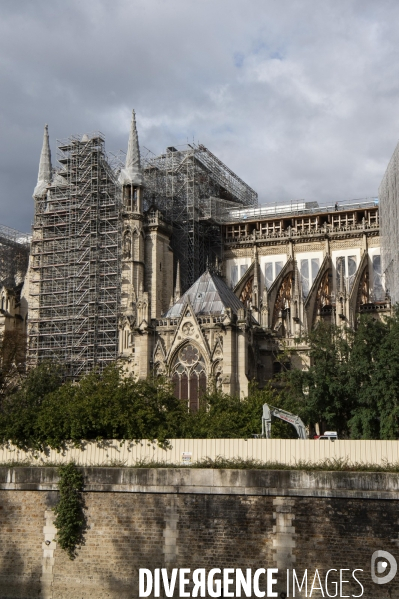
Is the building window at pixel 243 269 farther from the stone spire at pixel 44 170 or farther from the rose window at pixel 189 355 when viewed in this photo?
the rose window at pixel 189 355

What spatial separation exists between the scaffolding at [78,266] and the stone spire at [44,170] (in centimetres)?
490

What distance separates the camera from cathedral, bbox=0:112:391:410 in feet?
162

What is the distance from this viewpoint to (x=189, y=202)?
67938mm

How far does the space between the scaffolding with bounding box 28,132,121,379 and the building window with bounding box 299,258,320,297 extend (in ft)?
52.3

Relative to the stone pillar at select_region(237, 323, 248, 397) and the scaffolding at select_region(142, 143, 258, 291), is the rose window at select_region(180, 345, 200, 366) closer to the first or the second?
the stone pillar at select_region(237, 323, 248, 397)

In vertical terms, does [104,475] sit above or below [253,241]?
below

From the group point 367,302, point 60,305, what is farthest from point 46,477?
point 367,302

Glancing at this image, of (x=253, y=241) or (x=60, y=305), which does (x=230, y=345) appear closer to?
(x=60, y=305)

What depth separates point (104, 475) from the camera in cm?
2819

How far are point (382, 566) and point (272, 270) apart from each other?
46.6 m

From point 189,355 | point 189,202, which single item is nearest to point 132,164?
point 189,202

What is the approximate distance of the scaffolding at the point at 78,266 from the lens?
2346 inches

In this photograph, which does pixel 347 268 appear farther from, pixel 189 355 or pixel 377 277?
pixel 189 355

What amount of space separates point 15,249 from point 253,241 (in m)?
21.1
